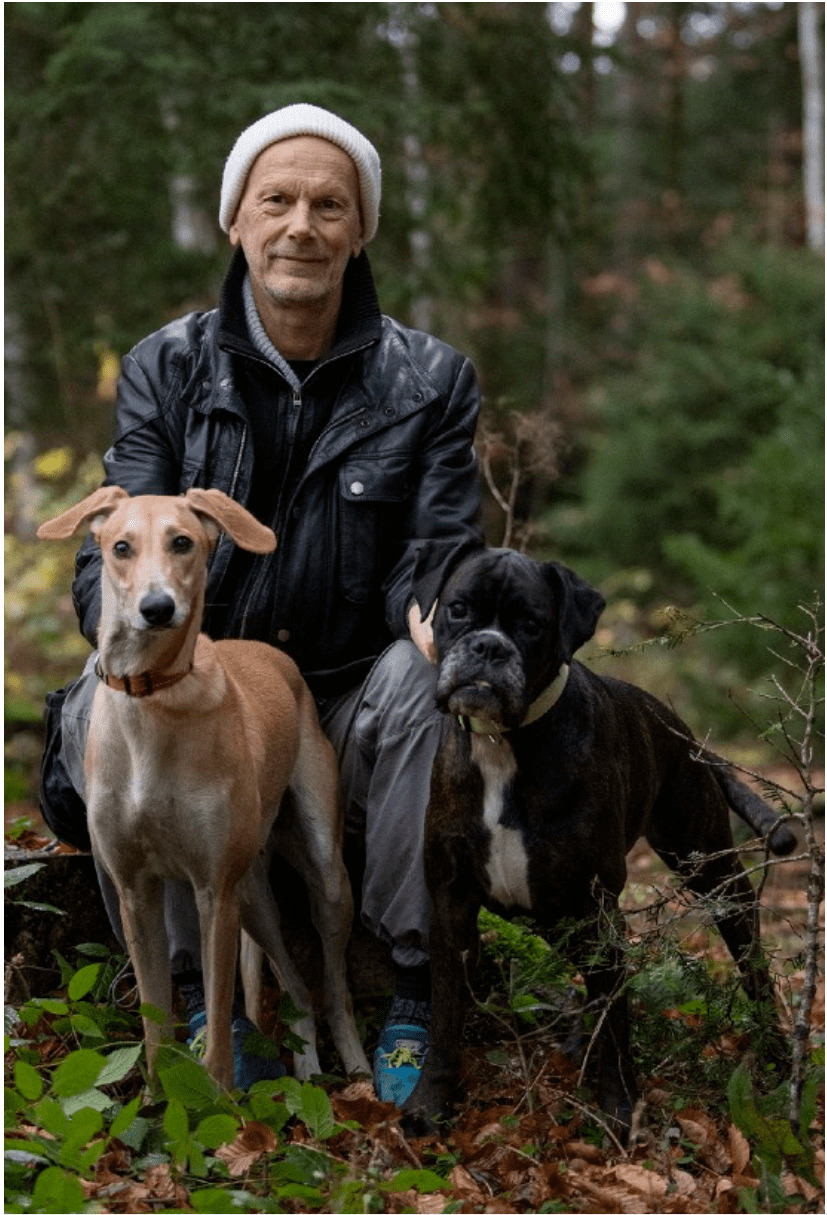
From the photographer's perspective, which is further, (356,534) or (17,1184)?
(356,534)

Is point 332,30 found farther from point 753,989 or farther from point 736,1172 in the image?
point 736,1172

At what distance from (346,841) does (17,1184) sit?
1.67 m

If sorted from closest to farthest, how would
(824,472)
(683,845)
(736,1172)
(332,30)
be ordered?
(736,1172) → (683,845) → (332,30) → (824,472)

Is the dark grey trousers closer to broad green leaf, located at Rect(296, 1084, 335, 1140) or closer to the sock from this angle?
the sock

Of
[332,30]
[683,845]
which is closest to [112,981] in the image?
[683,845]

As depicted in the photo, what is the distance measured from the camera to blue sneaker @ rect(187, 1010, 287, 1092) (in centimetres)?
401

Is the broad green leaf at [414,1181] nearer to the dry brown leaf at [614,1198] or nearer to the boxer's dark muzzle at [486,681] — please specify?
the dry brown leaf at [614,1198]

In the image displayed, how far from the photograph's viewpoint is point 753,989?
416 centimetres

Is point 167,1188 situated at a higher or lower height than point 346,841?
lower

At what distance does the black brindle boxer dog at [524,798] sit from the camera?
3.71m

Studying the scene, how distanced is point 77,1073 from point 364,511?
1.98 metres

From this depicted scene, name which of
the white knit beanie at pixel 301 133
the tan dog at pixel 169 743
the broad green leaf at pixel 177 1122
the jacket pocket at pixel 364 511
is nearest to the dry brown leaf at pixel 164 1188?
the broad green leaf at pixel 177 1122

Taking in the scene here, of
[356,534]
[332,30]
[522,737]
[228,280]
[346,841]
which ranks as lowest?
[346,841]

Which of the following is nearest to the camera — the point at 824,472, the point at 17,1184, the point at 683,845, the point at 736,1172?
the point at 17,1184
